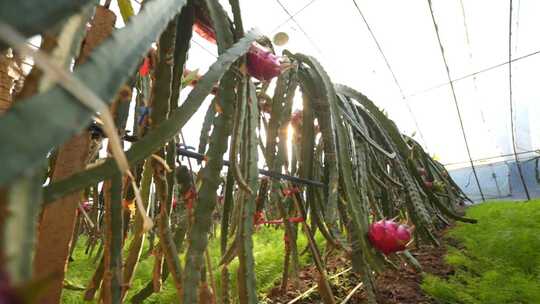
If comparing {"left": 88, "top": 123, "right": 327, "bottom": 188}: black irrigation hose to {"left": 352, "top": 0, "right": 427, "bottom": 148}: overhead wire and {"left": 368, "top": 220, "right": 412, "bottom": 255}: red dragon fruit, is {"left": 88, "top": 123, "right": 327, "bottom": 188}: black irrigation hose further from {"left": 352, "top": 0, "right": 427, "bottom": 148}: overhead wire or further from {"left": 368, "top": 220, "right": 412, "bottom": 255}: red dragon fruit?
{"left": 352, "top": 0, "right": 427, "bottom": 148}: overhead wire

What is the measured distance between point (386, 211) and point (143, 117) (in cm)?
130

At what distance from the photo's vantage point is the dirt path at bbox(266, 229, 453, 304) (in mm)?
1303

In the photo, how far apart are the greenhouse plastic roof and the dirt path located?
3535mm

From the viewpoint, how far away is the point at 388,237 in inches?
28.8

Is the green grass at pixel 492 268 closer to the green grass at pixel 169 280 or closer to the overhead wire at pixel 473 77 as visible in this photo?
the green grass at pixel 169 280

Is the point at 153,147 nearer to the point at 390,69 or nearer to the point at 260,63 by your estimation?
the point at 260,63

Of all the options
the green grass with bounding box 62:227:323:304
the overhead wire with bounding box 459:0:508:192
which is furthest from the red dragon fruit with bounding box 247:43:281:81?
the overhead wire with bounding box 459:0:508:192

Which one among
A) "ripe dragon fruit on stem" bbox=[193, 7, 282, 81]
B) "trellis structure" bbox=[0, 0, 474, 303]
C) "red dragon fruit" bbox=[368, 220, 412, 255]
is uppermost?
"ripe dragon fruit on stem" bbox=[193, 7, 282, 81]

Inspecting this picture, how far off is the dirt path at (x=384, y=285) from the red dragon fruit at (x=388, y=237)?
0.42m

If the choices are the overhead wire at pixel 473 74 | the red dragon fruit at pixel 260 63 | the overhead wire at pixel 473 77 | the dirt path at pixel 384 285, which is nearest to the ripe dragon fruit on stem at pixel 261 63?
the red dragon fruit at pixel 260 63

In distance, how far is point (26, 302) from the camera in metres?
0.10

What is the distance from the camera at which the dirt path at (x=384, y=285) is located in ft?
4.27

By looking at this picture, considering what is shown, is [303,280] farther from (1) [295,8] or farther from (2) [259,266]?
(1) [295,8]

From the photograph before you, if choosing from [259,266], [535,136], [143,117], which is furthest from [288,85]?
[535,136]
